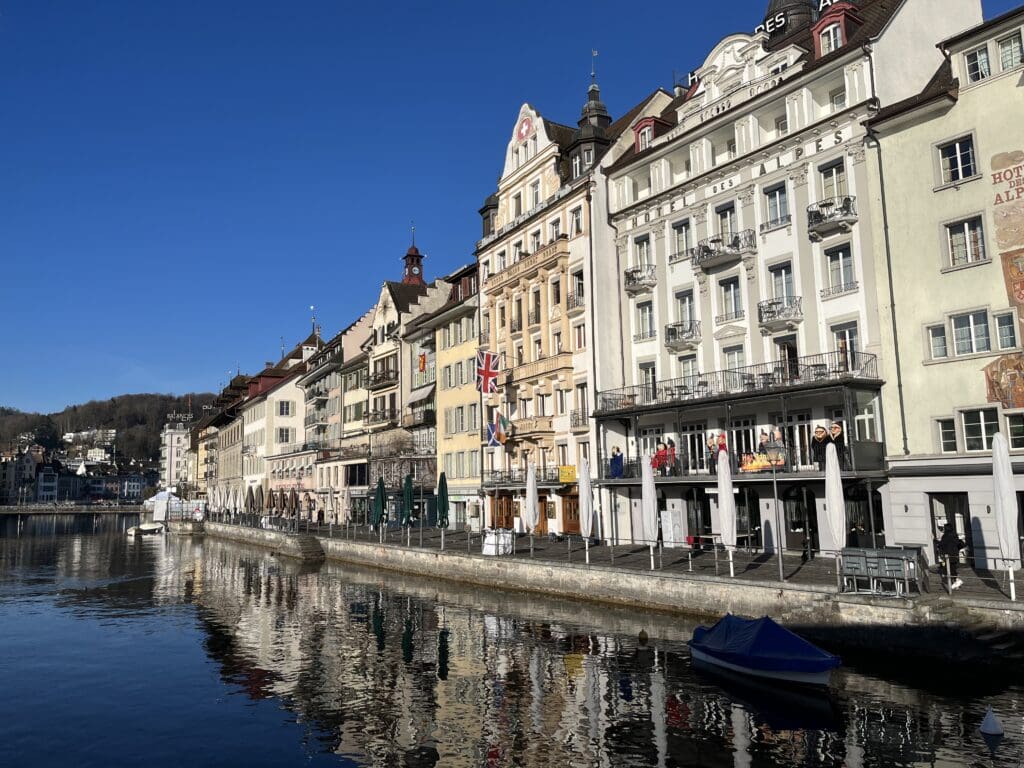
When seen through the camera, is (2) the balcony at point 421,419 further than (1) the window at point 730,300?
Yes

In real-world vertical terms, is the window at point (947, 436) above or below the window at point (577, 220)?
below

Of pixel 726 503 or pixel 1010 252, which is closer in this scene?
pixel 1010 252

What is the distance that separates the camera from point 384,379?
7050 cm

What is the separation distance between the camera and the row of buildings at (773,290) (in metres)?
28.7

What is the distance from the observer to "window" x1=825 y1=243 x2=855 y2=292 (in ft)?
107

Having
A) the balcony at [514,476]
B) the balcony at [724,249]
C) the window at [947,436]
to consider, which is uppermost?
the balcony at [724,249]

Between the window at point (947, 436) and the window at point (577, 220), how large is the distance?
2320 cm

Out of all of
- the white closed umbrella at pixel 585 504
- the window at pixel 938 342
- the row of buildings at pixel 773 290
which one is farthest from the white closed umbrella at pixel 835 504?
the white closed umbrella at pixel 585 504

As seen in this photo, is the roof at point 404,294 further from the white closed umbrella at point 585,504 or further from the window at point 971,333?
the window at point 971,333

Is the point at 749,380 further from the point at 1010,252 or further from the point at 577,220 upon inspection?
the point at 577,220

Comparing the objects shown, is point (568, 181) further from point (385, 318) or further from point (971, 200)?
point (385, 318)

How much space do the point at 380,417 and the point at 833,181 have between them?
152 feet

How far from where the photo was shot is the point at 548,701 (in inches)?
746

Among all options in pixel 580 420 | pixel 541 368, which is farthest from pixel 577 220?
pixel 580 420
